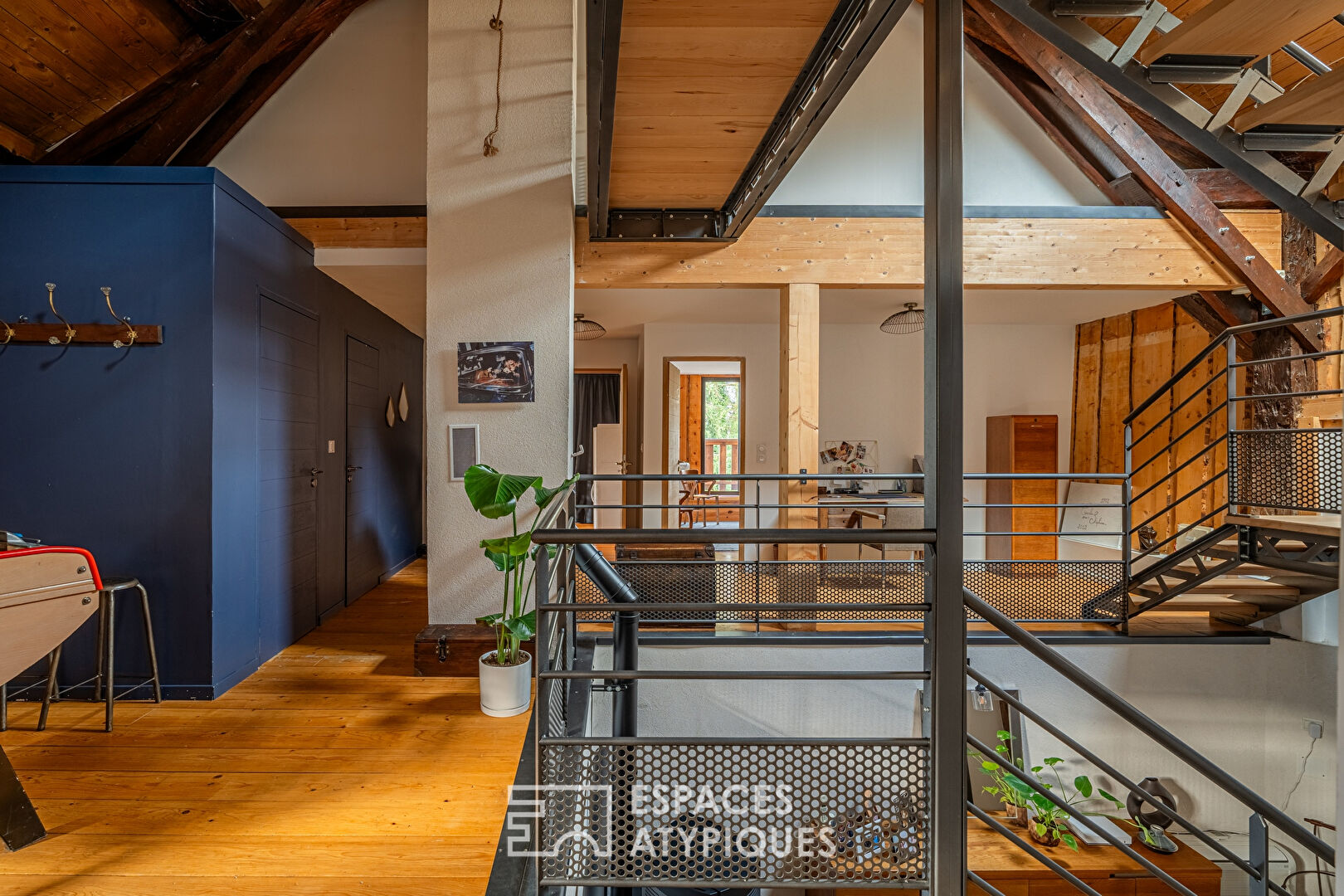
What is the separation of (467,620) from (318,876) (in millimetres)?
1780

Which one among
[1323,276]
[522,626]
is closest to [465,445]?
[522,626]

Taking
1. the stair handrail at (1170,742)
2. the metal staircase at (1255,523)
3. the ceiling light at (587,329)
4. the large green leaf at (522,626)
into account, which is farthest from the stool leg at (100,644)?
the metal staircase at (1255,523)

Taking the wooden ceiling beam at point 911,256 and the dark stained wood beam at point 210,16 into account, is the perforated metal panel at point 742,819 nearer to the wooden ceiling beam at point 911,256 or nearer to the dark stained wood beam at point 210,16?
the wooden ceiling beam at point 911,256

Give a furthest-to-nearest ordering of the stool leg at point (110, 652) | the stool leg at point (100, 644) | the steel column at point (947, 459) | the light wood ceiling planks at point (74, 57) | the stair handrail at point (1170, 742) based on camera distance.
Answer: the light wood ceiling planks at point (74, 57) < the stool leg at point (100, 644) < the stool leg at point (110, 652) < the steel column at point (947, 459) < the stair handrail at point (1170, 742)

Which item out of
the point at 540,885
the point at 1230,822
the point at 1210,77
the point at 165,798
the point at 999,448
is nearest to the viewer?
the point at 540,885

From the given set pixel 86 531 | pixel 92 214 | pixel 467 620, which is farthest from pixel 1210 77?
pixel 86 531

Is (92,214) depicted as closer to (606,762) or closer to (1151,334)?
(606,762)

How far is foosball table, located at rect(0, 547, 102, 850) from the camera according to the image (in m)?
1.92

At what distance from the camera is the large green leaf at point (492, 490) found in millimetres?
2877

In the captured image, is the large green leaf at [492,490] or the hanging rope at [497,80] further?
the hanging rope at [497,80]

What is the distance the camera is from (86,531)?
3045 millimetres

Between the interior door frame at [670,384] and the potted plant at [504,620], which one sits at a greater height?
the interior door frame at [670,384]

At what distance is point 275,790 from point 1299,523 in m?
4.32

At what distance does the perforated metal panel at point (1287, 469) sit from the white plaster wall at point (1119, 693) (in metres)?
1.10
